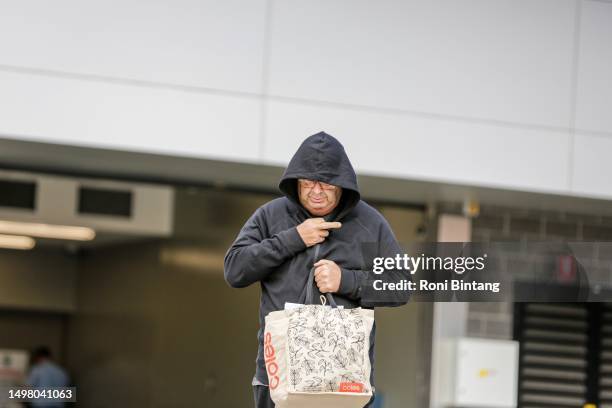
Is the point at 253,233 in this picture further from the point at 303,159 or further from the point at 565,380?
the point at 565,380

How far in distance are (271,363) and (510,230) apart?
563 centimetres

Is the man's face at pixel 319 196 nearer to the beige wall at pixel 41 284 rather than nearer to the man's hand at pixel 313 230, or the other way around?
the man's hand at pixel 313 230

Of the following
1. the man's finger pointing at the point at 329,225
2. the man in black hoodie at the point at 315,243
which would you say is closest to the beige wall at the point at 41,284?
the man in black hoodie at the point at 315,243

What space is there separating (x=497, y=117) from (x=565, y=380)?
2.39m

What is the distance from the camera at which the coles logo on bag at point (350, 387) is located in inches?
128

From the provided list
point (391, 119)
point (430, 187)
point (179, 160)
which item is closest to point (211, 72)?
point (179, 160)

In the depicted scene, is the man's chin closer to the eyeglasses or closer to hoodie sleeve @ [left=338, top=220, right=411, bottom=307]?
the eyeglasses

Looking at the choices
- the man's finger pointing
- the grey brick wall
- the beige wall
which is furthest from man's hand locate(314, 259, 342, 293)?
the beige wall

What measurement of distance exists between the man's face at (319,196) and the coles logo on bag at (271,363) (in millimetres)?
429

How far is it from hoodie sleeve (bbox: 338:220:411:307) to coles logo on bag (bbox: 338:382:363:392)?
29 centimetres

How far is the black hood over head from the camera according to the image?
135 inches

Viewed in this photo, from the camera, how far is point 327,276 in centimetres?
336

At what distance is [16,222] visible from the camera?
345 inches

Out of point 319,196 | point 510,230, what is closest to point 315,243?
point 319,196
